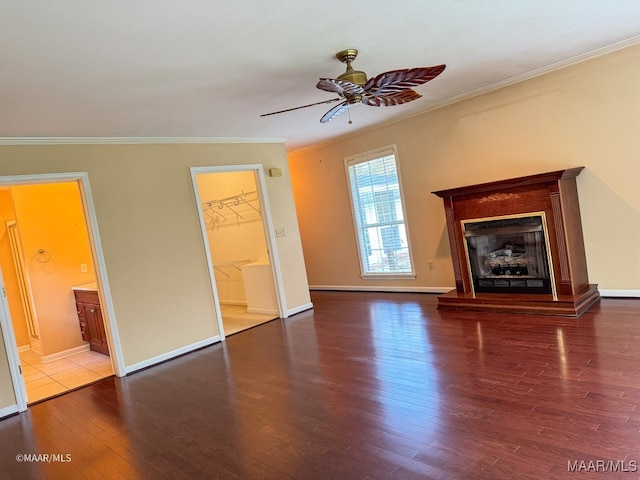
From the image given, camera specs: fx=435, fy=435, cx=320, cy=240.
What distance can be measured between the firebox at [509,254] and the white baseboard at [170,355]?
10.3 feet

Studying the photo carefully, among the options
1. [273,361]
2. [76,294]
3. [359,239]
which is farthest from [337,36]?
[76,294]

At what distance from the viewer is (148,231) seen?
187 inches

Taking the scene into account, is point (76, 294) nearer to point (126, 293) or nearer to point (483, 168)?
point (126, 293)

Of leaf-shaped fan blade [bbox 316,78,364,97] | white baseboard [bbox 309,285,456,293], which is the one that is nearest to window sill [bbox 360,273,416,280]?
white baseboard [bbox 309,285,456,293]

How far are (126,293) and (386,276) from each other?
3.60m

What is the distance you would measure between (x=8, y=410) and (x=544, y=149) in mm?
5747

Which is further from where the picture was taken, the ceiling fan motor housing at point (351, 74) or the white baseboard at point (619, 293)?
the white baseboard at point (619, 293)

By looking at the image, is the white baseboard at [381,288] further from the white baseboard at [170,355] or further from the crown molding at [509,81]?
the white baseboard at [170,355]

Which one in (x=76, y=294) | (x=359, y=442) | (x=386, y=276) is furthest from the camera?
(x=386, y=276)

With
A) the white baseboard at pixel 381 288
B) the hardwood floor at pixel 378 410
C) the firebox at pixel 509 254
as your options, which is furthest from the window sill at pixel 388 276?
the hardwood floor at pixel 378 410

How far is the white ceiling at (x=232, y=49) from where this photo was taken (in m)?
2.28

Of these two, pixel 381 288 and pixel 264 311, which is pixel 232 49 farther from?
pixel 381 288

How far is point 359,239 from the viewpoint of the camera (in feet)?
22.1

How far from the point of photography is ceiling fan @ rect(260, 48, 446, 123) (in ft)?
9.14
